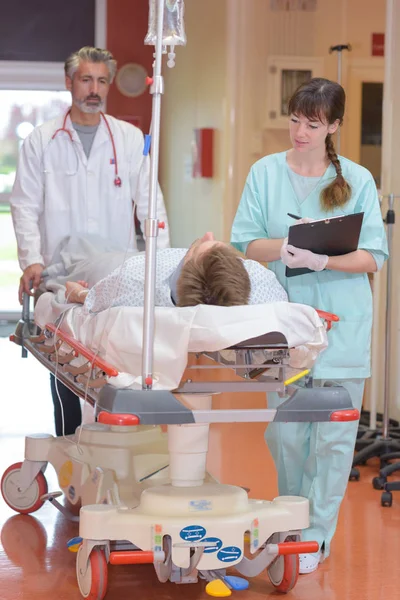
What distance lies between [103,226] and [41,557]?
1.35m

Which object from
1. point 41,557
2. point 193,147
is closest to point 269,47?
point 193,147

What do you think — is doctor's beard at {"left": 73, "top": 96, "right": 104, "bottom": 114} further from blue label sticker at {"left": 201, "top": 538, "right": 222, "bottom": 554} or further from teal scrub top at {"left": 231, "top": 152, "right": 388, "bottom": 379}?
blue label sticker at {"left": 201, "top": 538, "right": 222, "bottom": 554}

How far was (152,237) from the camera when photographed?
6.61ft

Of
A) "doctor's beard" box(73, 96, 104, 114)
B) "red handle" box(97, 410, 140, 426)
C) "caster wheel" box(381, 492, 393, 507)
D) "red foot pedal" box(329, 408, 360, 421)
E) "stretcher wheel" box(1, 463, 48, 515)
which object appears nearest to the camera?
"red handle" box(97, 410, 140, 426)

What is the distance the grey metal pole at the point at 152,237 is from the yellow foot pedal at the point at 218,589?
2.13 feet

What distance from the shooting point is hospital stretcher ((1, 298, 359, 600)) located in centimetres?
202

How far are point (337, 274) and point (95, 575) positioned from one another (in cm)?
100

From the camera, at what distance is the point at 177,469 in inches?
88.7

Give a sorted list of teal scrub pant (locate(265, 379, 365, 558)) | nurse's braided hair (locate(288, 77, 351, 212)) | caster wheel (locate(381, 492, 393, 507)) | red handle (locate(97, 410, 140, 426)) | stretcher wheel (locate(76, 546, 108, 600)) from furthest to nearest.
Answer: caster wheel (locate(381, 492, 393, 507)) → teal scrub pant (locate(265, 379, 365, 558)) → nurse's braided hair (locate(288, 77, 351, 212)) → stretcher wheel (locate(76, 546, 108, 600)) → red handle (locate(97, 410, 140, 426))

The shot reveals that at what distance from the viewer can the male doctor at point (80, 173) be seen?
3484 millimetres

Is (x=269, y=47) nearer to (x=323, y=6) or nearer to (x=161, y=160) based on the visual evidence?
(x=323, y=6)

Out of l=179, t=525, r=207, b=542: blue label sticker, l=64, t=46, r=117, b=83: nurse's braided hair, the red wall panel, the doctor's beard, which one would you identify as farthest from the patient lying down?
the red wall panel

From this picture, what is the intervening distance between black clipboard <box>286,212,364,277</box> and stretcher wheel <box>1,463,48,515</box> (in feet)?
4.16

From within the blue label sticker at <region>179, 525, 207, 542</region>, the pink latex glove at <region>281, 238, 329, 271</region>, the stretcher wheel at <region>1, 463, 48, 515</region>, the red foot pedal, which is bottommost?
the stretcher wheel at <region>1, 463, 48, 515</region>
